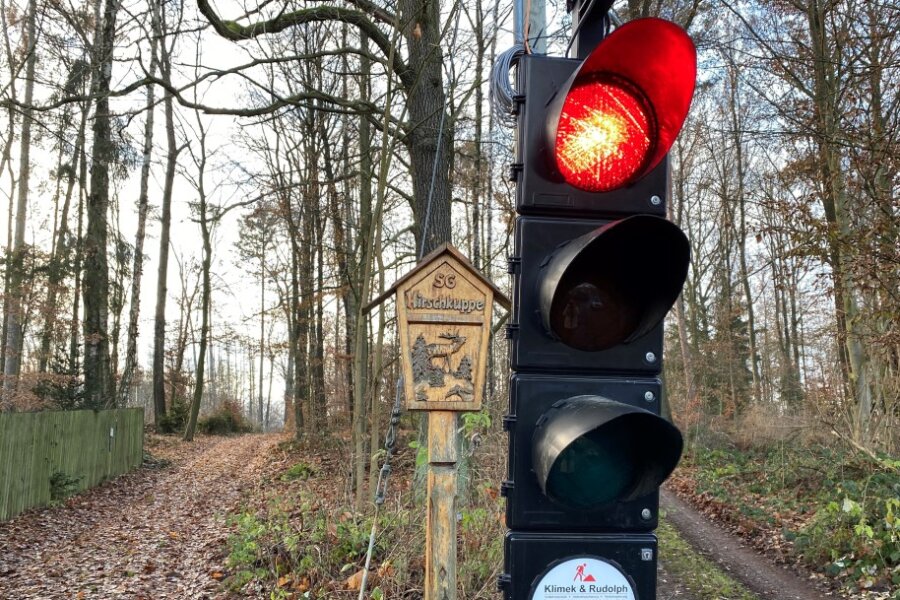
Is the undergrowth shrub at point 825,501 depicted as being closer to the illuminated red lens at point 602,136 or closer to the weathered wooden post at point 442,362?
the weathered wooden post at point 442,362

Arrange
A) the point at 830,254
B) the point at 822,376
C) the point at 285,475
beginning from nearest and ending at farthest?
the point at 830,254, the point at 822,376, the point at 285,475

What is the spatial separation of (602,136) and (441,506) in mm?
2303

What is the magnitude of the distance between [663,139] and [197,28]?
7.43 metres

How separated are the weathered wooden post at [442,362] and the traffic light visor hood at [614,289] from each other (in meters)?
1.82

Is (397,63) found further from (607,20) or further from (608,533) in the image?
(608,533)

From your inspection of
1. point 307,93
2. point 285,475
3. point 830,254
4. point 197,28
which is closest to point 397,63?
point 307,93

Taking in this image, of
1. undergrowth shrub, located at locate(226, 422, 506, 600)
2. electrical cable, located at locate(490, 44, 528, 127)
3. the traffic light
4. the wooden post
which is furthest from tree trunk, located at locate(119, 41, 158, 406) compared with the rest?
the traffic light

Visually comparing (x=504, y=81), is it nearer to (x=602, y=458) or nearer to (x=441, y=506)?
(x=602, y=458)

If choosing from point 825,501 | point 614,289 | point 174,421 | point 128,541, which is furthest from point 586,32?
point 174,421

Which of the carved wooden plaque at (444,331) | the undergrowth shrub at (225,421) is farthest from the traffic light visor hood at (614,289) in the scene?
the undergrowth shrub at (225,421)

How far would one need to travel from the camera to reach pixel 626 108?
1640 millimetres

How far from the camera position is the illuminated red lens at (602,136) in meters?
1.59

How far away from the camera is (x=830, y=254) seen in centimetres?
948

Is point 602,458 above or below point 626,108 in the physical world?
below
